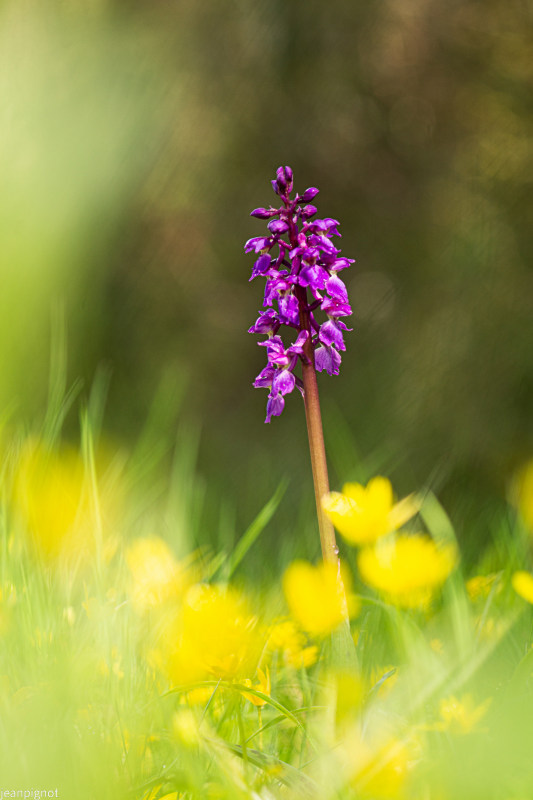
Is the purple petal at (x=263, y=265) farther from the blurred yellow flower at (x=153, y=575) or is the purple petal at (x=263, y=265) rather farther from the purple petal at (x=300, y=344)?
the blurred yellow flower at (x=153, y=575)

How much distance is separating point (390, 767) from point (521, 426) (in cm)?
82

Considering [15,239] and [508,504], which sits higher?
[15,239]

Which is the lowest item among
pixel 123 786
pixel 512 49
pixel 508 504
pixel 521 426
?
pixel 123 786

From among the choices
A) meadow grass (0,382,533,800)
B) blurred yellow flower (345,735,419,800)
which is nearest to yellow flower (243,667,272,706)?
meadow grass (0,382,533,800)

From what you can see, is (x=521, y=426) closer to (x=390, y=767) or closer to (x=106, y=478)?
(x=106, y=478)

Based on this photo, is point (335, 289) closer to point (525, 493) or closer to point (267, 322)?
point (267, 322)

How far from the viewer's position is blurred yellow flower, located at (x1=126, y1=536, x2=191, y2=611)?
613 millimetres

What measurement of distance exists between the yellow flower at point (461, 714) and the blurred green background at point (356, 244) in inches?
21.4

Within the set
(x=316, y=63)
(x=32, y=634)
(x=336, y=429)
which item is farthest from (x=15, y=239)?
(x=316, y=63)

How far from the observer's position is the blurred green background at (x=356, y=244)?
1.09 m

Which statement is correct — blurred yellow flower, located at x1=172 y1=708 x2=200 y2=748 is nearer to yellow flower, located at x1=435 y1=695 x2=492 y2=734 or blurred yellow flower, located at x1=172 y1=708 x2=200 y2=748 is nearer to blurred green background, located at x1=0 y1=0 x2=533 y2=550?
yellow flower, located at x1=435 y1=695 x2=492 y2=734

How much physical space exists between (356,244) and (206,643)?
805 mm

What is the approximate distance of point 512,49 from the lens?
1.12 m

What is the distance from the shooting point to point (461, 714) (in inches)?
18.6
